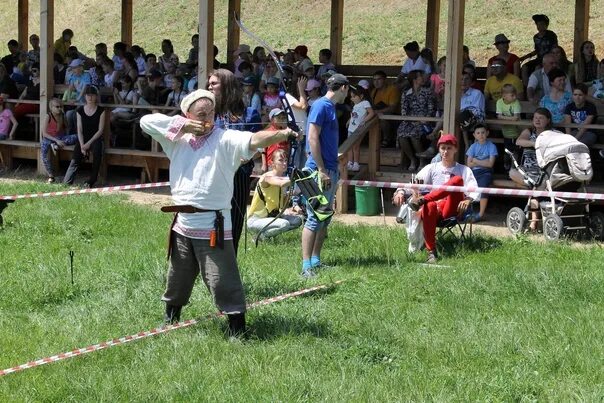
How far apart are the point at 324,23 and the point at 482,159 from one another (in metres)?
26.1

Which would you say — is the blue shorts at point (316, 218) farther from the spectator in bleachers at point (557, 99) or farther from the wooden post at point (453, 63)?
the spectator in bleachers at point (557, 99)

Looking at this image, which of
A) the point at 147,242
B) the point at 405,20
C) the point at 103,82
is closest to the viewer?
the point at 147,242

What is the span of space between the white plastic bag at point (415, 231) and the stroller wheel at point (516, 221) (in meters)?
1.94

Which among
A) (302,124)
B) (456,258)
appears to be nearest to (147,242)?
(302,124)

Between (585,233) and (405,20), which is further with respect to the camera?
(405,20)

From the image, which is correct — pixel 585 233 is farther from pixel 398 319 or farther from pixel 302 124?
pixel 398 319

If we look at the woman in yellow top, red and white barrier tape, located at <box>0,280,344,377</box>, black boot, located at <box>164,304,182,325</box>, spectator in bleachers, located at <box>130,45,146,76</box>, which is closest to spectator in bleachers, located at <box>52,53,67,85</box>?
spectator in bleachers, located at <box>130,45,146,76</box>

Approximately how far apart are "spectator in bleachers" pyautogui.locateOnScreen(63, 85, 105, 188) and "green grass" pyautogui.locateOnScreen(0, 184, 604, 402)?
210 inches

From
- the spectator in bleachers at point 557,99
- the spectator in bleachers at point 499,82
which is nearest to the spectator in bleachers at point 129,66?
the spectator in bleachers at point 499,82

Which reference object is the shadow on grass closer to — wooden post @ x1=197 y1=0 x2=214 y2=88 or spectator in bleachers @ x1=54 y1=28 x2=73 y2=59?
wooden post @ x1=197 y1=0 x2=214 y2=88

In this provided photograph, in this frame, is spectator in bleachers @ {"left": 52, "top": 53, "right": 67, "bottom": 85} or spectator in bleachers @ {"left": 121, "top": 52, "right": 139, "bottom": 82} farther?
spectator in bleachers @ {"left": 52, "top": 53, "right": 67, "bottom": 85}

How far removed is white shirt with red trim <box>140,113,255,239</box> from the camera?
23.9 ft

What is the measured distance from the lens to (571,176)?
11.7 metres

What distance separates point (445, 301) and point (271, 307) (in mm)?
1313
